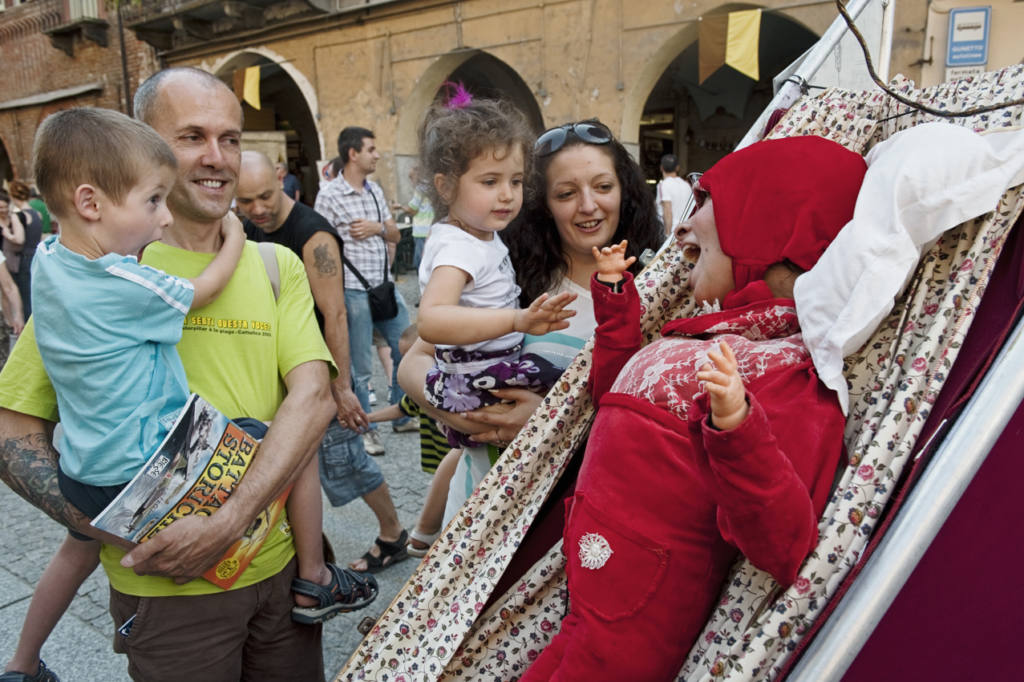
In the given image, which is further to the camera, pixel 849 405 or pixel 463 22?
pixel 463 22

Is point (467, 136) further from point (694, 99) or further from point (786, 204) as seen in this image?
point (694, 99)

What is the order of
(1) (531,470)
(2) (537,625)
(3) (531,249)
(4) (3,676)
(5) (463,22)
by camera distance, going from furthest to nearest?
(5) (463,22) < (4) (3,676) < (3) (531,249) < (1) (531,470) < (2) (537,625)

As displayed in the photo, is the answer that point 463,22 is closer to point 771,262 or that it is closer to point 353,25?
point 353,25

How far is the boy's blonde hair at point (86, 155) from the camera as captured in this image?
1.56m

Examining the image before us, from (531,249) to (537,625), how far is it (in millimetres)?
1154

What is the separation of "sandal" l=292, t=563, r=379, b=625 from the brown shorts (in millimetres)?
37

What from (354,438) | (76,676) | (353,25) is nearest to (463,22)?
(353,25)

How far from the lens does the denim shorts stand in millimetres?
3385

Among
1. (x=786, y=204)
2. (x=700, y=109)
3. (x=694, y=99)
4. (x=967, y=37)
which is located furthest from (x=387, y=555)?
(x=694, y=99)

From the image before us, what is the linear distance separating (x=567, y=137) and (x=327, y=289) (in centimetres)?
151

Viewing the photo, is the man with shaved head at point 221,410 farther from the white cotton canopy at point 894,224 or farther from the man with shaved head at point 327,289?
the white cotton canopy at point 894,224

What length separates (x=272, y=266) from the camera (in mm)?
2031

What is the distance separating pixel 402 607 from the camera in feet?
5.23

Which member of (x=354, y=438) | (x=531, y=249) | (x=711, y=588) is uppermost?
(x=531, y=249)
